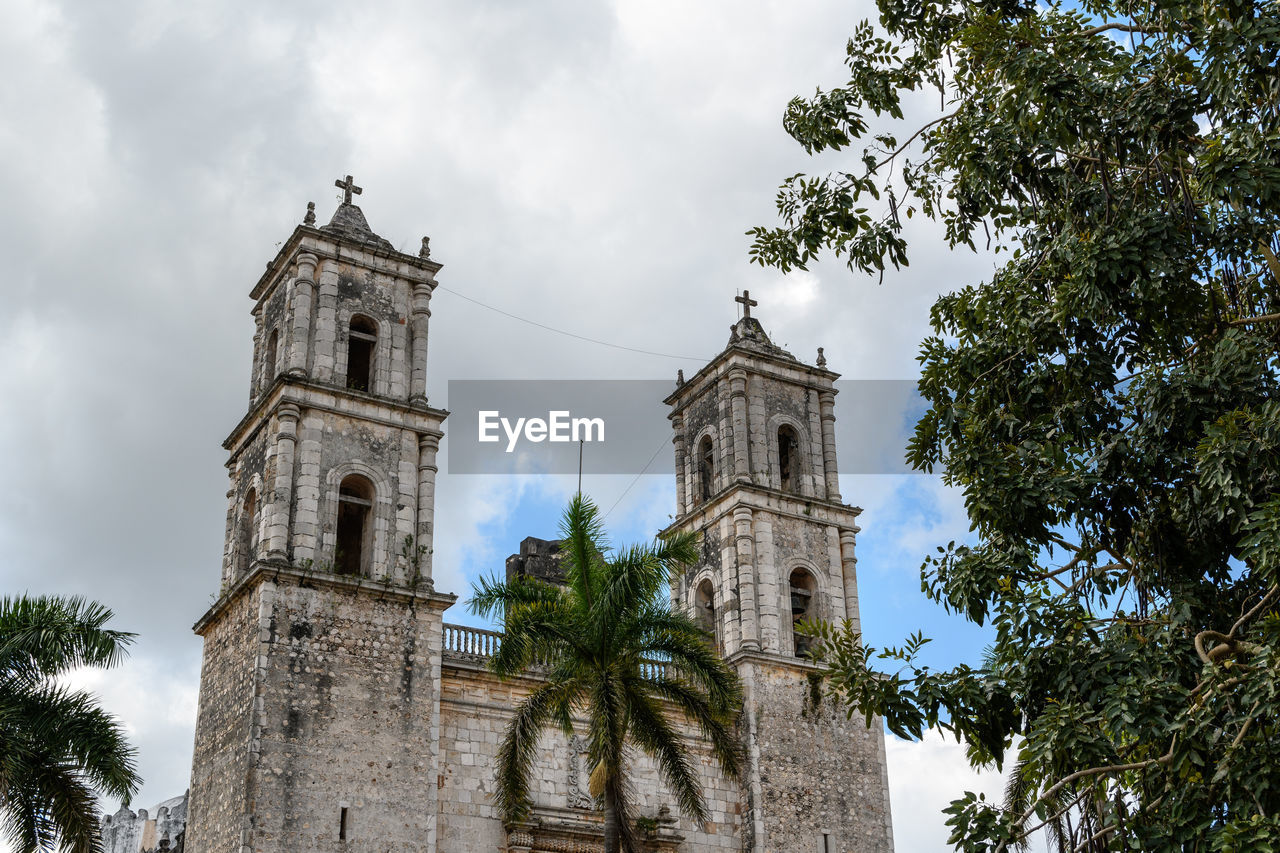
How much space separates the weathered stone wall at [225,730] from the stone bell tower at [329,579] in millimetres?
40

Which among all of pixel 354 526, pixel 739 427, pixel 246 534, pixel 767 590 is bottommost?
pixel 767 590

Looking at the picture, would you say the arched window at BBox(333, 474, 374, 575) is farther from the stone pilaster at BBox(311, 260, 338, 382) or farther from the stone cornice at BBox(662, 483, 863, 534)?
the stone cornice at BBox(662, 483, 863, 534)

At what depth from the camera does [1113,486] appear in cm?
1005

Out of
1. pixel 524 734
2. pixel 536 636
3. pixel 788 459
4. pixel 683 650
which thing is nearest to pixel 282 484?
pixel 536 636

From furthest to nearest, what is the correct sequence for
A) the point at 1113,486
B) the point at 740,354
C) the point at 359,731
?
the point at 740,354
the point at 359,731
the point at 1113,486

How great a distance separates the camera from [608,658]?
674 inches

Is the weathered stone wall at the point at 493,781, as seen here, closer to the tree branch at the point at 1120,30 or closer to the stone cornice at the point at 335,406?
the stone cornice at the point at 335,406

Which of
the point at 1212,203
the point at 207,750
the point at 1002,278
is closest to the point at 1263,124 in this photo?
the point at 1212,203

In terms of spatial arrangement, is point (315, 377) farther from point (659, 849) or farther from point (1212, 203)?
point (1212, 203)

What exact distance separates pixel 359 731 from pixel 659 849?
5.45 metres

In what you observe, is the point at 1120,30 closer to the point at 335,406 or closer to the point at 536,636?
the point at 536,636

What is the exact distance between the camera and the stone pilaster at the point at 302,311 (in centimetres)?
2322

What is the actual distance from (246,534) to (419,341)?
4.33 metres

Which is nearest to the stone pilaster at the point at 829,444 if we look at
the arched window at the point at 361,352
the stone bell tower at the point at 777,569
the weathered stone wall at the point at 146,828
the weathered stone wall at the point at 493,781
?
the stone bell tower at the point at 777,569
